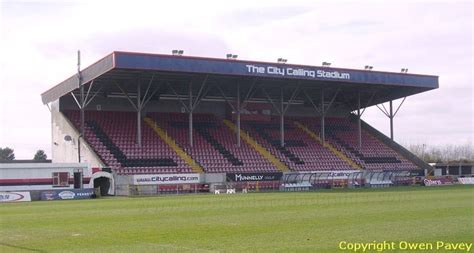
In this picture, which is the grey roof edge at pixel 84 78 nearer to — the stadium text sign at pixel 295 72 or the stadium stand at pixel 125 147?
the stadium stand at pixel 125 147

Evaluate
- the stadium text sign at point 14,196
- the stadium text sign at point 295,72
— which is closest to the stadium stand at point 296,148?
the stadium text sign at point 295,72

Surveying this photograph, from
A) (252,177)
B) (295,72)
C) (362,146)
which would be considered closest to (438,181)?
(362,146)

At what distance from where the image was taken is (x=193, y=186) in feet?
173

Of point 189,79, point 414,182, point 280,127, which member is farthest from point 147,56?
point 414,182

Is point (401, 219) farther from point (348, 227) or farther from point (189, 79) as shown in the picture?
point (189, 79)

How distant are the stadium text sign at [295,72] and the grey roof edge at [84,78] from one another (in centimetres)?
1237

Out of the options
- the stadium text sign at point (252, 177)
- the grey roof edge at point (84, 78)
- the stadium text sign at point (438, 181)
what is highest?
the grey roof edge at point (84, 78)

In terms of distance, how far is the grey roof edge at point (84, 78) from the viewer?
168 feet

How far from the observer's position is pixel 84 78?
55562mm

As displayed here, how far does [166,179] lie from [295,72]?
52.2ft

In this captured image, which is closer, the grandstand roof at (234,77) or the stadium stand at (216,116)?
the grandstand roof at (234,77)

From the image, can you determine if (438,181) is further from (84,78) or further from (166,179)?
(84,78)

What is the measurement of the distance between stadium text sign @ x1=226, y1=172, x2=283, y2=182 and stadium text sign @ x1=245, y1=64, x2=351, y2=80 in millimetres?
8998

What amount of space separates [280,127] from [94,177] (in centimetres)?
2429
